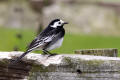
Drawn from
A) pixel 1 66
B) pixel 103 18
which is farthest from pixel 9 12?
pixel 1 66

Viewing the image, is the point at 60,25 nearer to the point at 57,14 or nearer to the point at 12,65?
the point at 12,65

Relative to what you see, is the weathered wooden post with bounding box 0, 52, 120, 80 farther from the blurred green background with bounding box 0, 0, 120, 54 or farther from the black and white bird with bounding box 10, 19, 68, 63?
the blurred green background with bounding box 0, 0, 120, 54

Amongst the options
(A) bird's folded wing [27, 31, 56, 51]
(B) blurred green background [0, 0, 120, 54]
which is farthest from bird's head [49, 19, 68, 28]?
(B) blurred green background [0, 0, 120, 54]

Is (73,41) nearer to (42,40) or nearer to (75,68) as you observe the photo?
(42,40)

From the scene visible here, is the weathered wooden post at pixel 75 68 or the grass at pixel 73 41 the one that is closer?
the weathered wooden post at pixel 75 68

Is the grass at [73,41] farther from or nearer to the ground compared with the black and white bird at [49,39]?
farther from the ground

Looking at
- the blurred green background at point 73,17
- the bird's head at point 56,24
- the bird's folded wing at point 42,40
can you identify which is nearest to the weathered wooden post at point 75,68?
the bird's folded wing at point 42,40

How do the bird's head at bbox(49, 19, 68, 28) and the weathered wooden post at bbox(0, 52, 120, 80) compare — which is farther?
the bird's head at bbox(49, 19, 68, 28)

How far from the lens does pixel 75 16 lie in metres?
19.5

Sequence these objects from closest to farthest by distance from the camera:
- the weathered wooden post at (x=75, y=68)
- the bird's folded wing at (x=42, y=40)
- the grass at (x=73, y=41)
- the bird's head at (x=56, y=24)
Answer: the weathered wooden post at (x=75, y=68)
the bird's folded wing at (x=42, y=40)
the bird's head at (x=56, y=24)
the grass at (x=73, y=41)

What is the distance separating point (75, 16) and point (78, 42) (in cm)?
458

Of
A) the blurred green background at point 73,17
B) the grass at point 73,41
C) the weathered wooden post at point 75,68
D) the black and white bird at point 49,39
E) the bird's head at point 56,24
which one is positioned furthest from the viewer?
the blurred green background at point 73,17

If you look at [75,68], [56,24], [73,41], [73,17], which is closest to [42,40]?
[56,24]

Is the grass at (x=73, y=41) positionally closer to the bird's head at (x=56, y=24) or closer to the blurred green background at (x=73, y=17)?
the blurred green background at (x=73, y=17)
